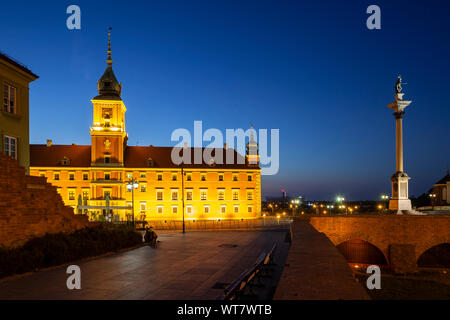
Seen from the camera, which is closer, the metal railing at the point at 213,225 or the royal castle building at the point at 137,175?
the metal railing at the point at 213,225

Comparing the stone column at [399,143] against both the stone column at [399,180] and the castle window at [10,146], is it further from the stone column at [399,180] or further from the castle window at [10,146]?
the castle window at [10,146]

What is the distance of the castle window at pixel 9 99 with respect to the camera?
1664 centimetres

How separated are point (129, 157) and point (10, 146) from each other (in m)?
45.0

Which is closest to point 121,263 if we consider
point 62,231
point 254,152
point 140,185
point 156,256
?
point 156,256

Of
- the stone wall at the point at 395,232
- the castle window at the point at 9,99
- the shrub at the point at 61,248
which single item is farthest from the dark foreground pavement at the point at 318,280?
the stone wall at the point at 395,232

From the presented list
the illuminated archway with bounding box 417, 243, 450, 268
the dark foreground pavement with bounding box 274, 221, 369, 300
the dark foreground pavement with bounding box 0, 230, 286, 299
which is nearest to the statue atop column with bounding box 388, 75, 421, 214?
the illuminated archway with bounding box 417, 243, 450, 268

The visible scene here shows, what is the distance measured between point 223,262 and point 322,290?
9.41 metres

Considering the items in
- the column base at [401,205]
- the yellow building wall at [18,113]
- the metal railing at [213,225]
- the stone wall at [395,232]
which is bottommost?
the metal railing at [213,225]

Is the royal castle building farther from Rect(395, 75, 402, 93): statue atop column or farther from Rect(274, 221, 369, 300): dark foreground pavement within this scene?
Rect(274, 221, 369, 300): dark foreground pavement

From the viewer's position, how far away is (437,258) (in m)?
32.8

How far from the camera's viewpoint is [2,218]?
12.5 metres

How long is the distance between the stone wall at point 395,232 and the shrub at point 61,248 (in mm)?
15232
